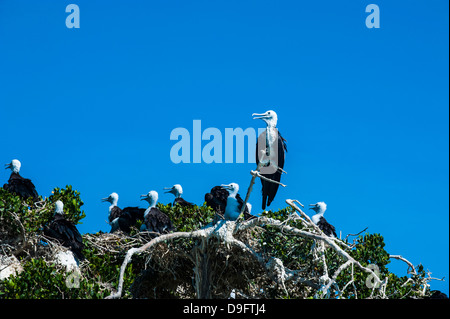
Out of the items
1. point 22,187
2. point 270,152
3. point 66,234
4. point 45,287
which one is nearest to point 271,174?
point 270,152

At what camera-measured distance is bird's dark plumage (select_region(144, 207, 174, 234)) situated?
10.9 metres

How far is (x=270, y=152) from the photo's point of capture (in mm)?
10680

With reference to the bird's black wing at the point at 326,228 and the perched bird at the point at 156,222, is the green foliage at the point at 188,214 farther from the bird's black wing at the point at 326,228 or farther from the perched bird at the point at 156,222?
the bird's black wing at the point at 326,228

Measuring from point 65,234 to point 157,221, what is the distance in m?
1.46

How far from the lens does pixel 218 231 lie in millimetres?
8883

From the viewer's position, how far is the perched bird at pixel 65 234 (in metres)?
10.2

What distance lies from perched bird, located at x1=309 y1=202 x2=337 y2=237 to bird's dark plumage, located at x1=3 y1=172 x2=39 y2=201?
4990 millimetres

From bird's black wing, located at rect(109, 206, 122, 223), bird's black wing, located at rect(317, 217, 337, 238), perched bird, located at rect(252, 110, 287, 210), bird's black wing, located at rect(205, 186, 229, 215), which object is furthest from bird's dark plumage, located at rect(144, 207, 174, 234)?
bird's black wing, located at rect(109, 206, 122, 223)

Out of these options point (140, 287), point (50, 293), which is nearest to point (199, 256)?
point (140, 287)

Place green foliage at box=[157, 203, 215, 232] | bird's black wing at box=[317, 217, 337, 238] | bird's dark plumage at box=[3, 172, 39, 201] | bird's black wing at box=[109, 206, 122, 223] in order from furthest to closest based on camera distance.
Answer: bird's black wing at box=[109, 206, 122, 223] < bird's dark plumage at box=[3, 172, 39, 201] < bird's black wing at box=[317, 217, 337, 238] < green foliage at box=[157, 203, 215, 232]

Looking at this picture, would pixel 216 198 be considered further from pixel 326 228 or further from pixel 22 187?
pixel 22 187

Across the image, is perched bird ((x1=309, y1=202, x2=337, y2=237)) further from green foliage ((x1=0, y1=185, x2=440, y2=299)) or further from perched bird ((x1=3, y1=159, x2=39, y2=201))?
perched bird ((x1=3, y1=159, x2=39, y2=201))
